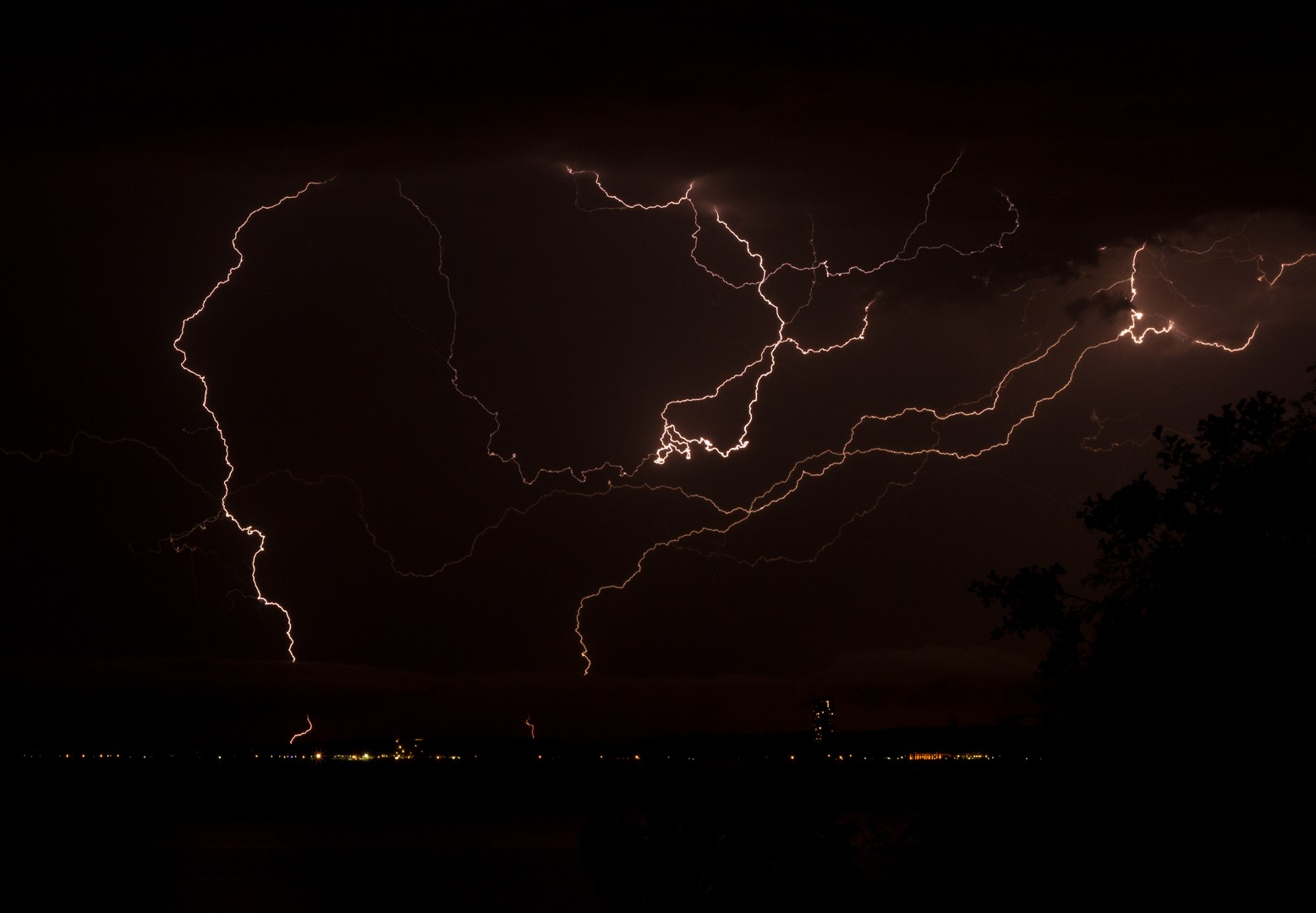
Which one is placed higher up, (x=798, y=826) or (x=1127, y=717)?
(x=1127, y=717)

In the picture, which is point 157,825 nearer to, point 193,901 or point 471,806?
point 471,806

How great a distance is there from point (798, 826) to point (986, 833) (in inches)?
48.6

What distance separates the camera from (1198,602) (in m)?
8.07

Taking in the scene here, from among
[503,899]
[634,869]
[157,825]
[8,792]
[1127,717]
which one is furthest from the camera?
[8,792]

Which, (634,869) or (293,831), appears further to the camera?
(293,831)

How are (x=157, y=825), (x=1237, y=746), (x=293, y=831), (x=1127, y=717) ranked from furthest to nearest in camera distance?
(x=157, y=825) < (x=293, y=831) < (x=1127, y=717) < (x=1237, y=746)

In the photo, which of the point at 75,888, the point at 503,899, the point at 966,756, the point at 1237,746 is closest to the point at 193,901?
the point at 75,888

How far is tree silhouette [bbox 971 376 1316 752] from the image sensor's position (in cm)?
770

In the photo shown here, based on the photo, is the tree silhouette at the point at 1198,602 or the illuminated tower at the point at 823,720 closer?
the tree silhouette at the point at 1198,602

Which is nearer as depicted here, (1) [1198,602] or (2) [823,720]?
(1) [1198,602]

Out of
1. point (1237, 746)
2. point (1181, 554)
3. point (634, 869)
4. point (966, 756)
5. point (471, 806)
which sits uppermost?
point (1181, 554)

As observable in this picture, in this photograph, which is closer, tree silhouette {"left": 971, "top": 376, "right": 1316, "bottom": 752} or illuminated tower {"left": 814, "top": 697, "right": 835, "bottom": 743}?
tree silhouette {"left": 971, "top": 376, "right": 1316, "bottom": 752}

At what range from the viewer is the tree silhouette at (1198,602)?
25.3ft

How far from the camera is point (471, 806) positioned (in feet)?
350
